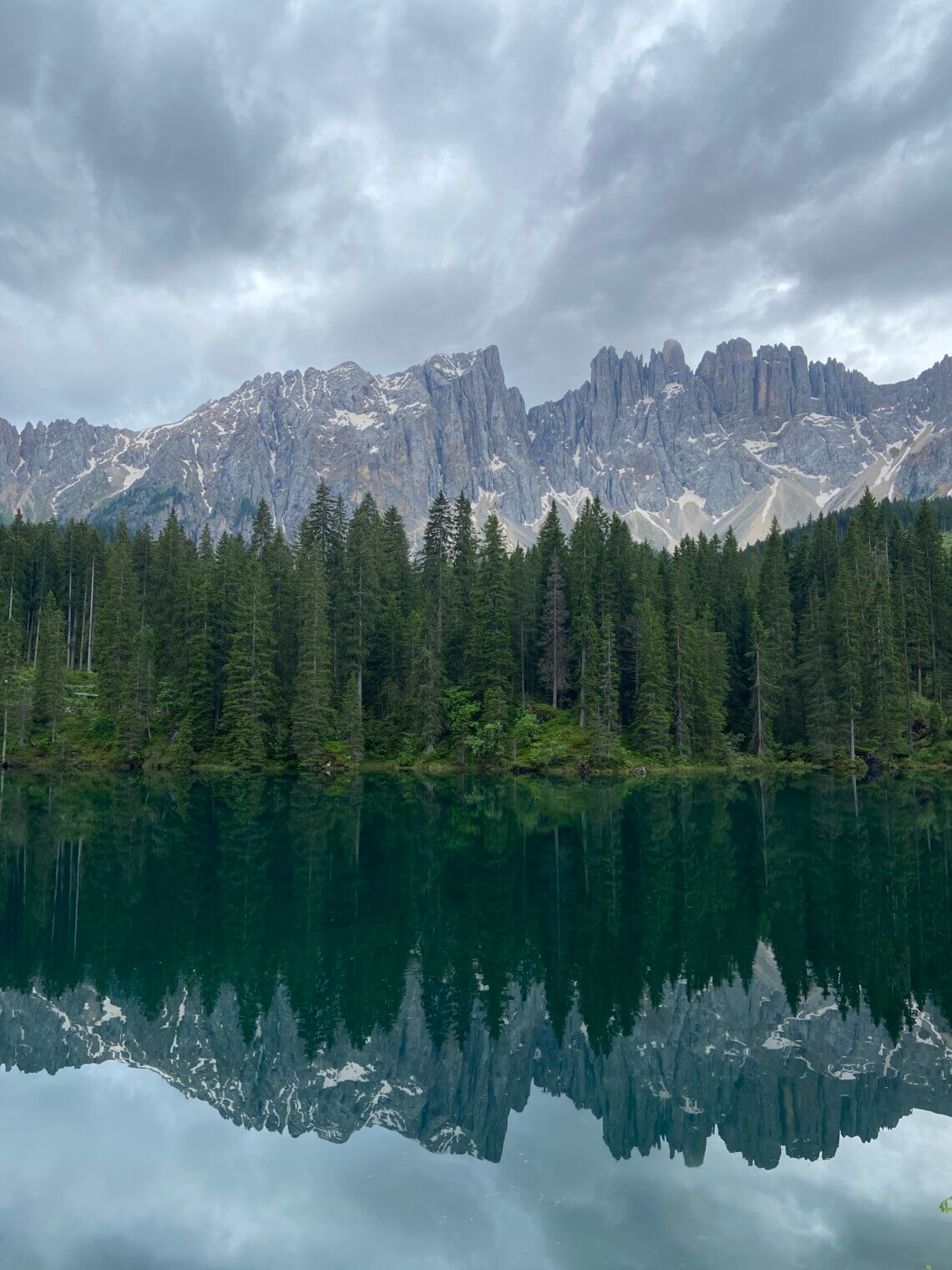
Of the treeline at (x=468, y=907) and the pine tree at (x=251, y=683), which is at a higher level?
the pine tree at (x=251, y=683)

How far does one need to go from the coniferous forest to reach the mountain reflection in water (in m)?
34.9

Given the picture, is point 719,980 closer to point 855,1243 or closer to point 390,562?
point 855,1243

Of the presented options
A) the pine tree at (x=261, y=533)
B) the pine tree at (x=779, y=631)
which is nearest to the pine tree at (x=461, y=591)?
the pine tree at (x=261, y=533)

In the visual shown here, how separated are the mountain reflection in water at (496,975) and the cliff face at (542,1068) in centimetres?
6

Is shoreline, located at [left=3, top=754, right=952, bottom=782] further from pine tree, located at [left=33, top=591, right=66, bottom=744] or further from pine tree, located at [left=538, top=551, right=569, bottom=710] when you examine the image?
pine tree, located at [left=538, top=551, right=569, bottom=710]

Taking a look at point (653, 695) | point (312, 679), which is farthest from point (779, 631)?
point (312, 679)

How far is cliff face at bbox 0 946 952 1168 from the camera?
14.2 metres

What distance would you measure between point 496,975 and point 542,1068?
195 inches

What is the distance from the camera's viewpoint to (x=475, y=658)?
8100 cm

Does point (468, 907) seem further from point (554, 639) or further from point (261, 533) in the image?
point (261, 533)

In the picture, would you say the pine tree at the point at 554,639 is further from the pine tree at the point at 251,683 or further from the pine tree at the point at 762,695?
the pine tree at the point at 251,683

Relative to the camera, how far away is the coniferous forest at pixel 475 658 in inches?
3019

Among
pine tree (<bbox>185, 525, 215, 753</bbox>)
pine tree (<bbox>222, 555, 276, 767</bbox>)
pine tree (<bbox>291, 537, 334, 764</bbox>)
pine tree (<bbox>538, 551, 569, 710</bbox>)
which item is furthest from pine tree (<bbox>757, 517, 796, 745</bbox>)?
pine tree (<bbox>185, 525, 215, 753</bbox>)

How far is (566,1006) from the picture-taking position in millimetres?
19312
